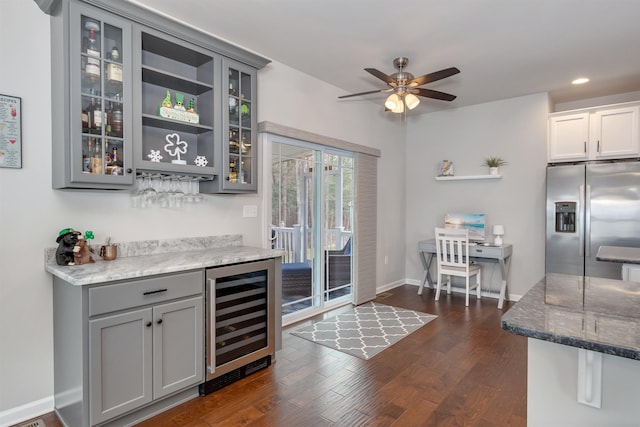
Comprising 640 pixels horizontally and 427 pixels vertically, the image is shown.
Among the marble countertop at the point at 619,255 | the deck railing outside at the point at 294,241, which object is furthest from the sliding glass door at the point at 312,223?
the marble countertop at the point at 619,255

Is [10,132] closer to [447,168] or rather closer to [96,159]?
[96,159]

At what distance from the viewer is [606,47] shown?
10.5 ft

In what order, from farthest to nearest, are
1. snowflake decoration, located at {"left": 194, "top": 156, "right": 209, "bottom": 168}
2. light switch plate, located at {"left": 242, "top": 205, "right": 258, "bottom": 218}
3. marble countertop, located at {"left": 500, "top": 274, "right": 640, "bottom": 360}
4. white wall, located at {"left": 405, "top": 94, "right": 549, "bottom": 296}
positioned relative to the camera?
white wall, located at {"left": 405, "top": 94, "right": 549, "bottom": 296} < light switch plate, located at {"left": 242, "top": 205, "right": 258, "bottom": 218} < snowflake decoration, located at {"left": 194, "top": 156, "right": 209, "bottom": 168} < marble countertop, located at {"left": 500, "top": 274, "right": 640, "bottom": 360}

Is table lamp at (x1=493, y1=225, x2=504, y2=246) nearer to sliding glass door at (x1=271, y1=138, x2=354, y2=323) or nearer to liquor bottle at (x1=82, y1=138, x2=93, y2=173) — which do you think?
sliding glass door at (x1=271, y1=138, x2=354, y2=323)

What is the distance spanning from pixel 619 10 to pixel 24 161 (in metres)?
4.20

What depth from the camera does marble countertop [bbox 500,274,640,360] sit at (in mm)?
902

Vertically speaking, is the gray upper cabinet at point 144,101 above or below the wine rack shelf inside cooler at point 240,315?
above

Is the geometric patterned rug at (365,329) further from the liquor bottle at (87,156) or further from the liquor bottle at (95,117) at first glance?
the liquor bottle at (95,117)

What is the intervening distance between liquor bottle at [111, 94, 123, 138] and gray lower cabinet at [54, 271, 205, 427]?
0.97 m

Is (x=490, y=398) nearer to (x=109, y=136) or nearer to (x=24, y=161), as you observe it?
(x=109, y=136)

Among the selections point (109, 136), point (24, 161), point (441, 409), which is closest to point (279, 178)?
point (109, 136)

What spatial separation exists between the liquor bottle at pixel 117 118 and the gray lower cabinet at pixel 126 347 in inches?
38.3

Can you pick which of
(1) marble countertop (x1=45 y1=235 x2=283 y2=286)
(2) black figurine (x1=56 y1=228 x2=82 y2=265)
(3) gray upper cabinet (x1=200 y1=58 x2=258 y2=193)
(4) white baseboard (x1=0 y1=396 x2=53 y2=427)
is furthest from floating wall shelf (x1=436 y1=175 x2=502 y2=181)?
(4) white baseboard (x1=0 y1=396 x2=53 y2=427)

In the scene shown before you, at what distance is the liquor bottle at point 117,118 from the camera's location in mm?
2254
